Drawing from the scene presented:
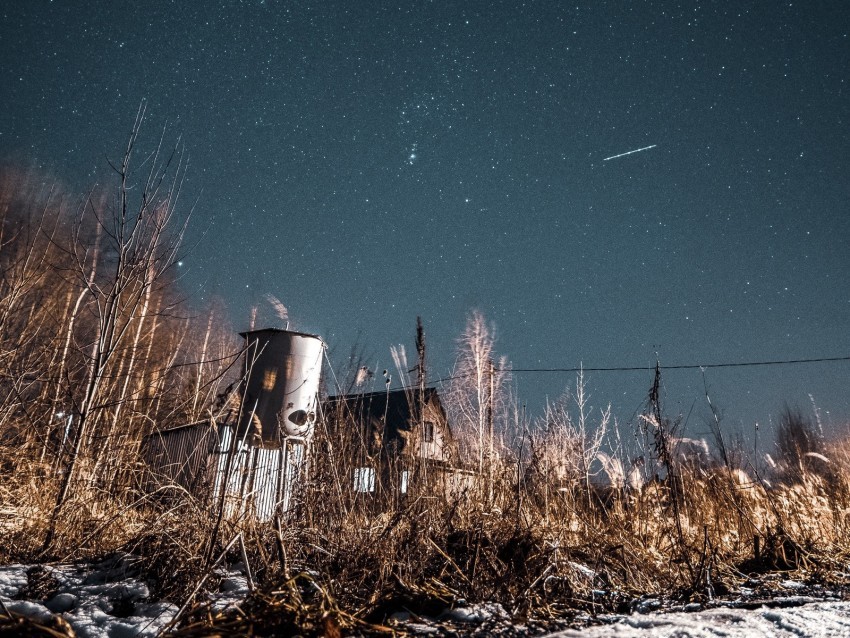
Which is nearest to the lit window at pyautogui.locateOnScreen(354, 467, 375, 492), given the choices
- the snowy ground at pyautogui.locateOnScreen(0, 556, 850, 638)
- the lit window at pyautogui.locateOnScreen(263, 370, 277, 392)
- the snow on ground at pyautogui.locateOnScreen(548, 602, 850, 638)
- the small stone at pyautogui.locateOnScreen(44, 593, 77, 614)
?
the snowy ground at pyautogui.locateOnScreen(0, 556, 850, 638)

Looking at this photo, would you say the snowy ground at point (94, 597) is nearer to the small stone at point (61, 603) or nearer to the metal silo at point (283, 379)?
the small stone at point (61, 603)

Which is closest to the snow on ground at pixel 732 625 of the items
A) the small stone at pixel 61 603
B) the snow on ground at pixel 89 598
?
the snow on ground at pixel 89 598

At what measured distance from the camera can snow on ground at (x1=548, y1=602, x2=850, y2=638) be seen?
1.33 m

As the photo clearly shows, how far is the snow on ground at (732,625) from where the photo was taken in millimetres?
1328

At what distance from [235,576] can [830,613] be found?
259 centimetres

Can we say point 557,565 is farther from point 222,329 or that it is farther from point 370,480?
point 222,329

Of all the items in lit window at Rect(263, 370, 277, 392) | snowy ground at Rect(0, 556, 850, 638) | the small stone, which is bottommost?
the small stone

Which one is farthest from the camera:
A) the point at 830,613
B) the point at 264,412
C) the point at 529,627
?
the point at 264,412

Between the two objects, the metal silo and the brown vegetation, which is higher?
the metal silo

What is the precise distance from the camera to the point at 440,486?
3.07 m

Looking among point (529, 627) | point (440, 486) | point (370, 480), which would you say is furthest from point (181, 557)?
point (529, 627)

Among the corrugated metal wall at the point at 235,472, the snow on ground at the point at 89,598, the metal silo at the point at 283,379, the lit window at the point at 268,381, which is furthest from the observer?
the lit window at the point at 268,381

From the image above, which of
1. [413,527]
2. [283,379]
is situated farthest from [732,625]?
[283,379]

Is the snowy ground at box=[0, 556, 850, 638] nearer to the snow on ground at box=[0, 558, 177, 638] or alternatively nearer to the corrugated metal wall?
the snow on ground at box=[0, 558, 177, 638]
